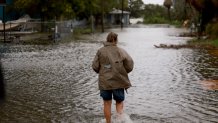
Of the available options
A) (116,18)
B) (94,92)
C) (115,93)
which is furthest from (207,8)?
(116,18)

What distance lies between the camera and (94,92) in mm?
14211

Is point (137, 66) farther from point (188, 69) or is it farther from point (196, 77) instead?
point (196, 77)

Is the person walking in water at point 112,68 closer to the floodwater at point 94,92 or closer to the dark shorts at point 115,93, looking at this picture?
the dark shorts at point 115,93

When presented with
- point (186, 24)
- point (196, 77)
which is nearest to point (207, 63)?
point (196, 77)

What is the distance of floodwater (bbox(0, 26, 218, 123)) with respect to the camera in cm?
1095

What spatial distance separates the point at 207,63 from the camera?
2195cm

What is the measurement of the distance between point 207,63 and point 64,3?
105 ft

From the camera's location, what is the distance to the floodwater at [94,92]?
1095 cm

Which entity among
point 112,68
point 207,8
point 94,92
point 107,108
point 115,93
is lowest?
point 94,92

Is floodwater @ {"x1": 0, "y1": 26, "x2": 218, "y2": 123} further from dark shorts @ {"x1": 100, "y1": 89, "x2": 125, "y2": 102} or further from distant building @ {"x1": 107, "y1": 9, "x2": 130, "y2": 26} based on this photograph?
distant building @ {"x1": 107, "y1": 9, "x2": 130, "y2": 26}

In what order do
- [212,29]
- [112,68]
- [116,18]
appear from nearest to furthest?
[112,68], [212,29], [116,18]

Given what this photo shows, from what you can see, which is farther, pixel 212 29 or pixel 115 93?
pixel 212 29

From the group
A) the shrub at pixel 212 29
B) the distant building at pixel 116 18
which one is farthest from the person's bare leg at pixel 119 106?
the distant building at pixel 116 18

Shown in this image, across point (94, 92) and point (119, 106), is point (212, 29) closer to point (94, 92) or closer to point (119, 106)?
point (94, 92)
